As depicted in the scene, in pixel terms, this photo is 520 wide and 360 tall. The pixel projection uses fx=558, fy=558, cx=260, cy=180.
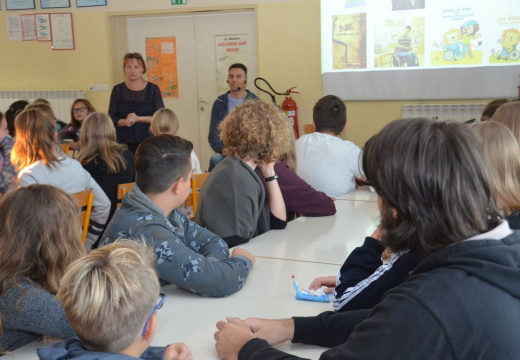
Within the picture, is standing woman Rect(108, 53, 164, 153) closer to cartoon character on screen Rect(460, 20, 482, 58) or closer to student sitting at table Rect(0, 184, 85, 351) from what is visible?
cartoon character on screen Rect(460, 20, 482, 58)

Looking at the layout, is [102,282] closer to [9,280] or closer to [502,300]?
[9,280]

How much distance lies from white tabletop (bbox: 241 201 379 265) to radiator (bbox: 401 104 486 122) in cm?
333

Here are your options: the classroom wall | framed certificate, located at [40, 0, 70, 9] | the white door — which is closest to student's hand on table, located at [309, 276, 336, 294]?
the classroom wall

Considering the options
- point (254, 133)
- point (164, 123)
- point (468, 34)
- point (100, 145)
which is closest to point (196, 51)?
Result: point (164, 123)

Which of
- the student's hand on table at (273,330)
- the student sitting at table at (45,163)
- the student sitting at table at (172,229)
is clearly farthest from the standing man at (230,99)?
the student's hand on table at (273,330)

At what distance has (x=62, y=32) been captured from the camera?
7.27 m

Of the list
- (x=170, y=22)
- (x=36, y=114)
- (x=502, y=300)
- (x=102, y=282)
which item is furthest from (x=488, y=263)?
(x=170, y=22)

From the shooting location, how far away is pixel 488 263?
91cm

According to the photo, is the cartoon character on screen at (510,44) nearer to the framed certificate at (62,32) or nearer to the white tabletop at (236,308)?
the white tabletop at (236,308)

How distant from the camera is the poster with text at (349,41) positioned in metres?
6.13

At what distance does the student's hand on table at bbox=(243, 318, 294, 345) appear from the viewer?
1466mm

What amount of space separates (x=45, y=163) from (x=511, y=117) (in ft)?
8.28

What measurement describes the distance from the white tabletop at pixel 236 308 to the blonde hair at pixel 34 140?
181 centimetres

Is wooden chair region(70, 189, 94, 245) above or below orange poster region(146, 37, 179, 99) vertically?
below
